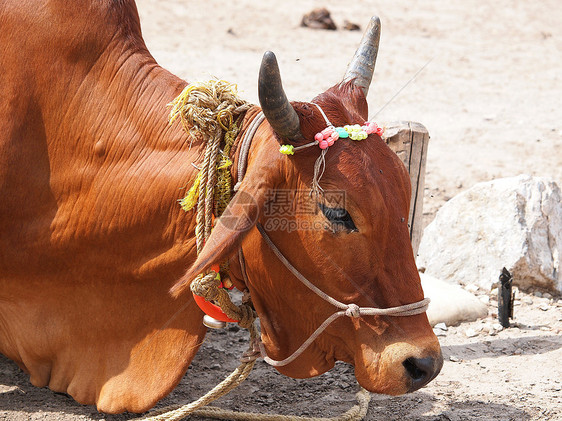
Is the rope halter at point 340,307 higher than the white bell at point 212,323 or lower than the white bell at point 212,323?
higher

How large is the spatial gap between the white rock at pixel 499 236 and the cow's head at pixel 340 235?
2.57m

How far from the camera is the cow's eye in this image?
2703 millimetres

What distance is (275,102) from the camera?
2598 millimetres

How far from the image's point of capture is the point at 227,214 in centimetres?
271

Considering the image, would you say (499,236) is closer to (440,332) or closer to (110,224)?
(440,332)

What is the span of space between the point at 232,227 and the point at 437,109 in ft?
21.5

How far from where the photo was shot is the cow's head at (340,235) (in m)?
2.69

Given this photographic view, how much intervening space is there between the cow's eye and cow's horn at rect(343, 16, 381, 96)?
70 centimetres

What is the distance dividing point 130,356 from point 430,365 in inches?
55.0

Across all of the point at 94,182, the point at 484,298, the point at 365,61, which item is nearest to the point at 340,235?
the point at 365,61

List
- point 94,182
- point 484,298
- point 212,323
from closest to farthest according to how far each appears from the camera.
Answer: point 212,323, point 94,182, point 484,298

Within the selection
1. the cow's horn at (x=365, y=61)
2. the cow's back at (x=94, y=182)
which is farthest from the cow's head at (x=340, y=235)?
the cow's back at (x=94, y=182)

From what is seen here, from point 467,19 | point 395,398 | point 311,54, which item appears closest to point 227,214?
point 395,398

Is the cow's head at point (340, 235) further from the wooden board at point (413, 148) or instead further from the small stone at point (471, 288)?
the small stone at point (471, 288)
